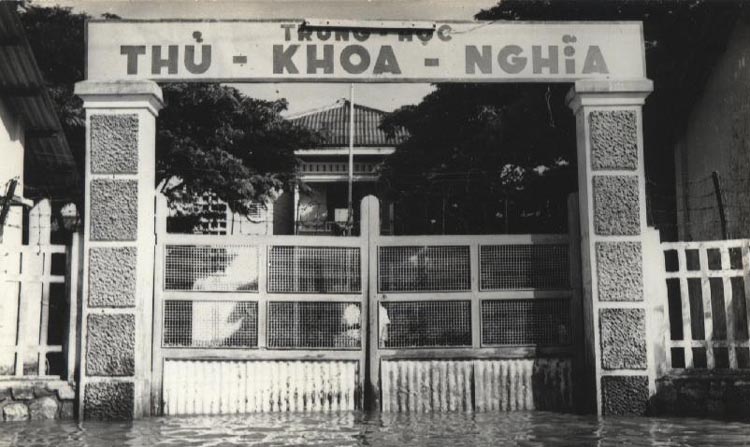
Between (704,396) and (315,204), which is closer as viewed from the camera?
(704,396)

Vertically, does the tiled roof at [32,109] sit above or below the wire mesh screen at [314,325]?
above

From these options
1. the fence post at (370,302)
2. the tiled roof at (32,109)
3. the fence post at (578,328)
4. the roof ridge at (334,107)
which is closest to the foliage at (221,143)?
the tiled roof at (32,109)

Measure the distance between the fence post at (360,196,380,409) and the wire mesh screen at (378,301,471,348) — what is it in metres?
0.11

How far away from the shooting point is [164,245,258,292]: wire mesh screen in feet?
26.9

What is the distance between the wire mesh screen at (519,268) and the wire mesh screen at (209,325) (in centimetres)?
242

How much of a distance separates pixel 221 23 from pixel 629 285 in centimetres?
478

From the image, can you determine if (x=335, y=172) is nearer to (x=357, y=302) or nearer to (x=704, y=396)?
(x=357, y=302)

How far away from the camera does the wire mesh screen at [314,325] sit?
826 cm

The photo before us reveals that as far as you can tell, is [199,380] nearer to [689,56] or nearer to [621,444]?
[621,444]

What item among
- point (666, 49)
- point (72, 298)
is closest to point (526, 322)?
point (72, 298)

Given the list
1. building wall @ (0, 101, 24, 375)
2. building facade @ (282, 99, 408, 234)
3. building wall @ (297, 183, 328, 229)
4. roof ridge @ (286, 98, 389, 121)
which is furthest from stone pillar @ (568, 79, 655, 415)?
roof ridge @ (286, 98, 389, 121)

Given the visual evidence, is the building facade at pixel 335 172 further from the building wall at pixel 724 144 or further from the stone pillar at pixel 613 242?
the stone pillar at pixel 613 242

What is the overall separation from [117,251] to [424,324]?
3.12 metres

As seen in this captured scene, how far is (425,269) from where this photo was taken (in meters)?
8.44
